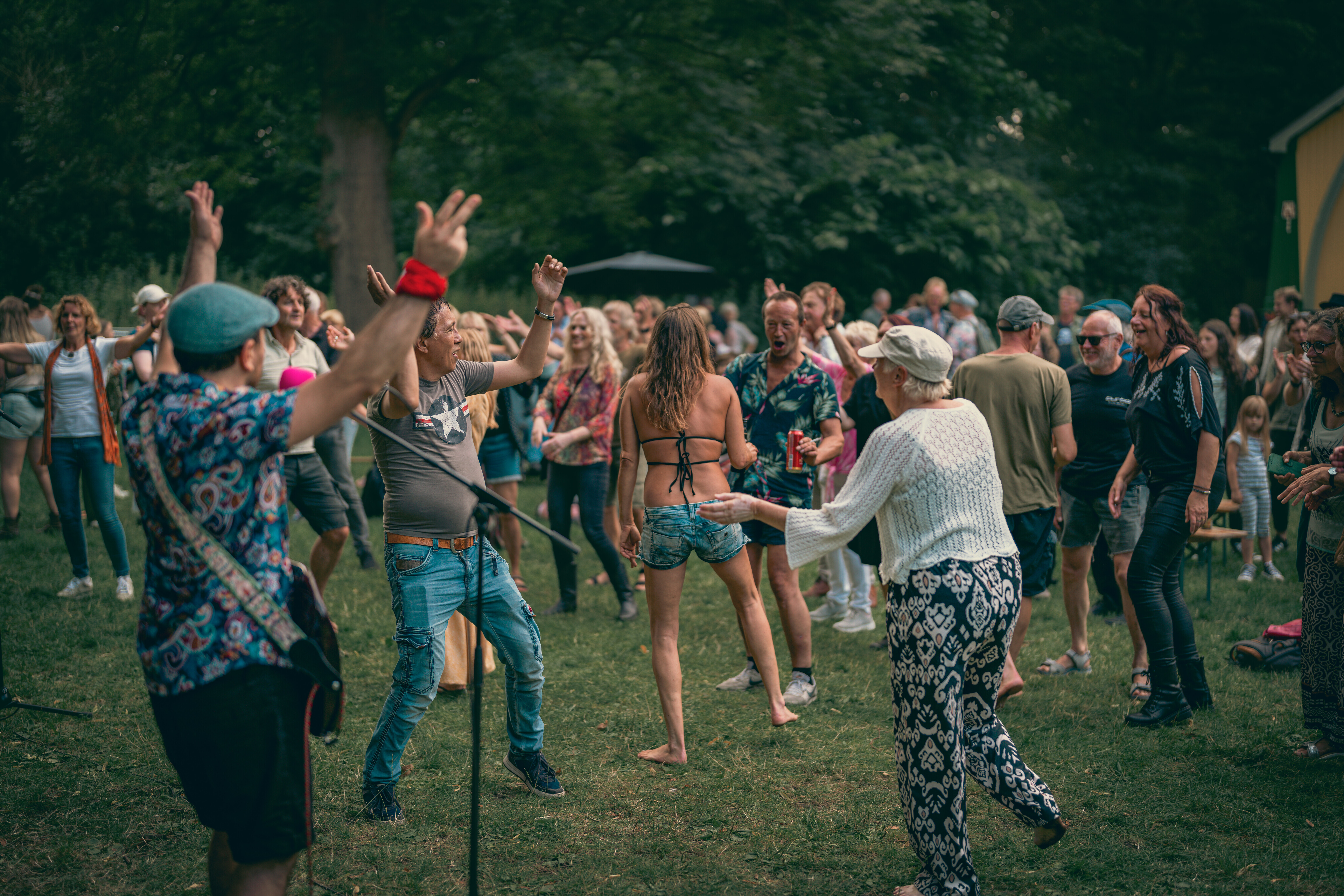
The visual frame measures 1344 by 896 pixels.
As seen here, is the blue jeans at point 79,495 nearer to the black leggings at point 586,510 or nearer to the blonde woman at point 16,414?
the blonde woman at point 16,414

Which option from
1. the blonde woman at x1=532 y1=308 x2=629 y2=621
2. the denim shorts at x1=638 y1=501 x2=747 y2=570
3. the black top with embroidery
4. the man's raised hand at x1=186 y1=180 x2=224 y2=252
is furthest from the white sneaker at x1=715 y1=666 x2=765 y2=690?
the man's raised hand at x1=186 y1=180 x2=224 y2=252

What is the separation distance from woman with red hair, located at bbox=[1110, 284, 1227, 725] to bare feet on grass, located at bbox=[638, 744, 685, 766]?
7.61 ft

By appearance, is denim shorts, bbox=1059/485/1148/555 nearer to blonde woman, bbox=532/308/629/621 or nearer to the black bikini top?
the black bikini top

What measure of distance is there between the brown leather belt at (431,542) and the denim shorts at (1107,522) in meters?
3.73

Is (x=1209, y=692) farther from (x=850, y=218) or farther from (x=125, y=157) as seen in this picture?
(x=125, y=157)

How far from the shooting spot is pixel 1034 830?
13.3 ft

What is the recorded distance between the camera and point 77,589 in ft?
25.8

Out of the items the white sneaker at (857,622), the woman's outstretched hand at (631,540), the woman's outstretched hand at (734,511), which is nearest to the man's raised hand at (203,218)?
the woman's outstretched hand at (734,511)

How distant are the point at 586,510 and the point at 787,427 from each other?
2.26m

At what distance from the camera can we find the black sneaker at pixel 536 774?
455 cm

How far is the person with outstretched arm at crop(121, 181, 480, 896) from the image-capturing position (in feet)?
8.13

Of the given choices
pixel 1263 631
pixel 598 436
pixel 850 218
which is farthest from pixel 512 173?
pixel 1263 631

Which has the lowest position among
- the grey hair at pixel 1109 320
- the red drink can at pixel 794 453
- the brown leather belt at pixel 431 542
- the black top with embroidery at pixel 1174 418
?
the brown leather belt at pixel 431 542

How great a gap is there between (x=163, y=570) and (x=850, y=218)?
17818 mm
